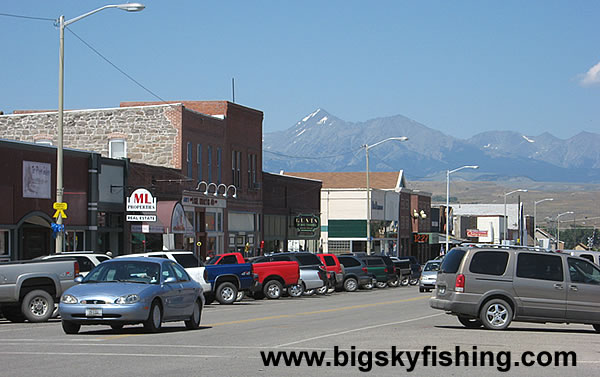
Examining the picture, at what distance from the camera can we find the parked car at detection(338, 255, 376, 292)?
46.3 metres

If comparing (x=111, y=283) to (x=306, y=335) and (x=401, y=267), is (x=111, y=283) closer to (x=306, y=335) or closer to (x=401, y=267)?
(x=306, y=335)

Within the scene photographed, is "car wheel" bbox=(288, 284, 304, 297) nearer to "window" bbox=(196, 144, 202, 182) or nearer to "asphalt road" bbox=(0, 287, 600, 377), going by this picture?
"asphalt road" bbox=(0, 287, 600, 377)

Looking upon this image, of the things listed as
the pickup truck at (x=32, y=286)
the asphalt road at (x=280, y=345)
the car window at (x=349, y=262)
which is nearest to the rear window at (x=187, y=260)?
the asphalt road at (x=280, y=345)

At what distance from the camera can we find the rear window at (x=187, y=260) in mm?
30208

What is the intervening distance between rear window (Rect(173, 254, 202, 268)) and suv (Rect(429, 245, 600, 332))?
1133cm

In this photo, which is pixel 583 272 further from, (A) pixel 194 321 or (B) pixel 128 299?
(B) pixel 128 299

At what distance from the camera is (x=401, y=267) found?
54906mm

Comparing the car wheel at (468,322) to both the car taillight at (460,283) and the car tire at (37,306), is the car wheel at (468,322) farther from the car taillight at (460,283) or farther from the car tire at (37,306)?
the car tire at (37,306)

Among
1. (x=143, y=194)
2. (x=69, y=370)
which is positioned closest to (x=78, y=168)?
(x=143, y=194)

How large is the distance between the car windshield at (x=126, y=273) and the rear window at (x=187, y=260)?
10741 millimetres

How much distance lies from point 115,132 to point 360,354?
1421 inches


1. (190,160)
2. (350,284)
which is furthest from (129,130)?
(350,284)

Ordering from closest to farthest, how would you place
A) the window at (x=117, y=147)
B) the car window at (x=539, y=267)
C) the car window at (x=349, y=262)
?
the car window at (x=539, y=267)
the car window at (x=349, y=262)
the window at (x=117, y=147)

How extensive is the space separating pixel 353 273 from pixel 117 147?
47.0ft
